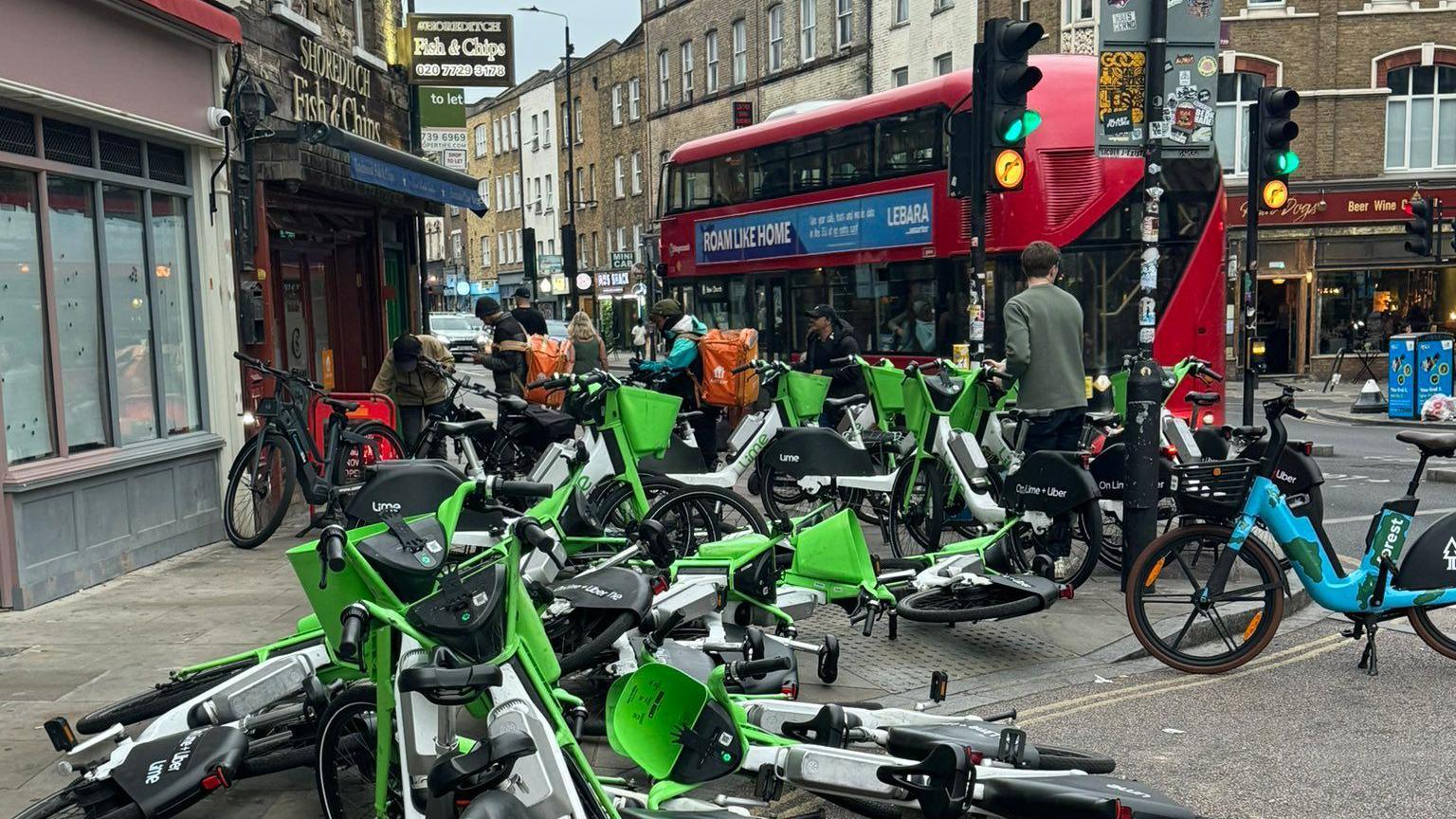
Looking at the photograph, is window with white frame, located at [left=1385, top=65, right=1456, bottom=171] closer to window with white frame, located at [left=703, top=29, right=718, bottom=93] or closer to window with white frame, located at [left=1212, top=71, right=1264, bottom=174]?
window with white frame, located at [left=1212, top=71, right=1264, bottom=174]

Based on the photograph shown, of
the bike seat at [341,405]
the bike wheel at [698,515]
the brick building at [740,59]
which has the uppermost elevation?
the brick building at [740,59]

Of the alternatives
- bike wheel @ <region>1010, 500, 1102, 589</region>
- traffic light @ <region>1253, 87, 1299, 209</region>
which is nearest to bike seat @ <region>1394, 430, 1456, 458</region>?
bike wheel @ <region>1010, 500, 1102, 589</region>

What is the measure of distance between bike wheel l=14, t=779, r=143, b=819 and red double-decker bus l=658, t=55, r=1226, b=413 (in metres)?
7.90

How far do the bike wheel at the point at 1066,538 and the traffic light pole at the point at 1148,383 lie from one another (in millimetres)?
262

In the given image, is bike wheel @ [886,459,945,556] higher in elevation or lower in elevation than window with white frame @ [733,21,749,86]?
lower

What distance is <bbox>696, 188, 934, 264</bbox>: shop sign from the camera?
14062 mm

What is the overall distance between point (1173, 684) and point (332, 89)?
9.99 m

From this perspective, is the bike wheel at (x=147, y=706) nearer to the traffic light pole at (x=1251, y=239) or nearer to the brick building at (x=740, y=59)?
the traffic light pole at (x=1251, y=239)

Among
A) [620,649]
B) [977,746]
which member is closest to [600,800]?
[977,746]

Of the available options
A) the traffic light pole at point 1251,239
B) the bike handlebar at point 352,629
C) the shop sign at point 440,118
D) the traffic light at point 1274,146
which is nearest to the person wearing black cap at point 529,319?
the shop sign at point 440,118

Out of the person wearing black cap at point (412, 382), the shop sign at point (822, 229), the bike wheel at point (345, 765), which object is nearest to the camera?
the bike wheel at point (345, 765)

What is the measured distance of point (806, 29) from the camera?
35.9 m

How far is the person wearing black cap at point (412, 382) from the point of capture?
34.5 ft

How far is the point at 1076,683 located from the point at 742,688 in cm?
195
